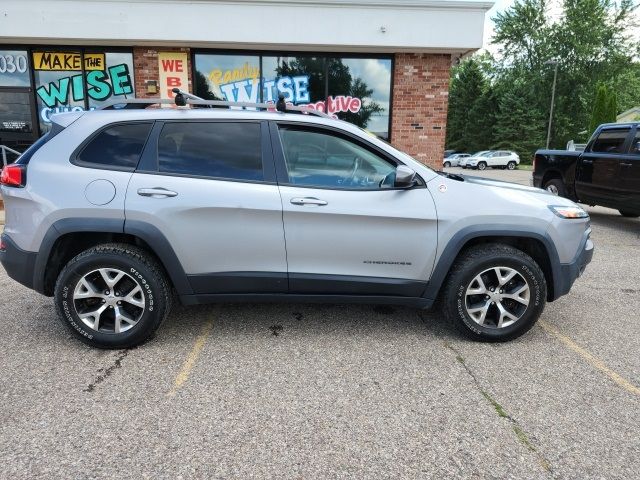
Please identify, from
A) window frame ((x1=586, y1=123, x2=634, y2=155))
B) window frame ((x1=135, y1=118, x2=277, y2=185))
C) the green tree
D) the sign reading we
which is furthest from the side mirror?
the green tree

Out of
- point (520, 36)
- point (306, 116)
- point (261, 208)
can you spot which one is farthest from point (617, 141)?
point (520, 36)

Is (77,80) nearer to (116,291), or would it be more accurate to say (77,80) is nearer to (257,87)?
(257,87)

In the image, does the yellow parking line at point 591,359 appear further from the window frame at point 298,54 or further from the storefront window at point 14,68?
the storefront window at point 14,68

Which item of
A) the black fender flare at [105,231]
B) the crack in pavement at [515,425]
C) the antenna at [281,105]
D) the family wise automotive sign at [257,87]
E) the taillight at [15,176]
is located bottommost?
the crack in pavement at [515,425]

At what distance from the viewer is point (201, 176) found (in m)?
3.38

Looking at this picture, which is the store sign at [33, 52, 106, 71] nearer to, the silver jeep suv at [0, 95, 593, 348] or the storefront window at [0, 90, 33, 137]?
the storefront window at [0, 90, 33, 137]

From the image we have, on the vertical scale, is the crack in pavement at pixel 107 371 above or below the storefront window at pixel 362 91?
below

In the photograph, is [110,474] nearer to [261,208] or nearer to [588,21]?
[261,208]

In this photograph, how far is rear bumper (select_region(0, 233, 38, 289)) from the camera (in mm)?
3346

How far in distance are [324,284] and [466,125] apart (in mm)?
55354

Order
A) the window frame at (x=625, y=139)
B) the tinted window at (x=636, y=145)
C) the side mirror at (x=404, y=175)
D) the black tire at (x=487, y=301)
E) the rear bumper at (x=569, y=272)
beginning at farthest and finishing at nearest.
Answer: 1. the window frame at (x=625, y=139)
2. the tinted window at (x=636, y=145)
3. the rear bumper at (x=569, y=272)
4. the black tire at (x=487, y=301)
5. the side mirror at (x=404, y=175)

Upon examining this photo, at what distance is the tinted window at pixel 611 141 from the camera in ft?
27.0

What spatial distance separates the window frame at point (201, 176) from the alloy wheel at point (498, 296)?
5.64ft

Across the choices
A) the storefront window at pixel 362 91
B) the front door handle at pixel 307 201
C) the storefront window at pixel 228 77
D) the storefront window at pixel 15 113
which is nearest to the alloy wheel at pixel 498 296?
the front door handle at pixel 307 201
